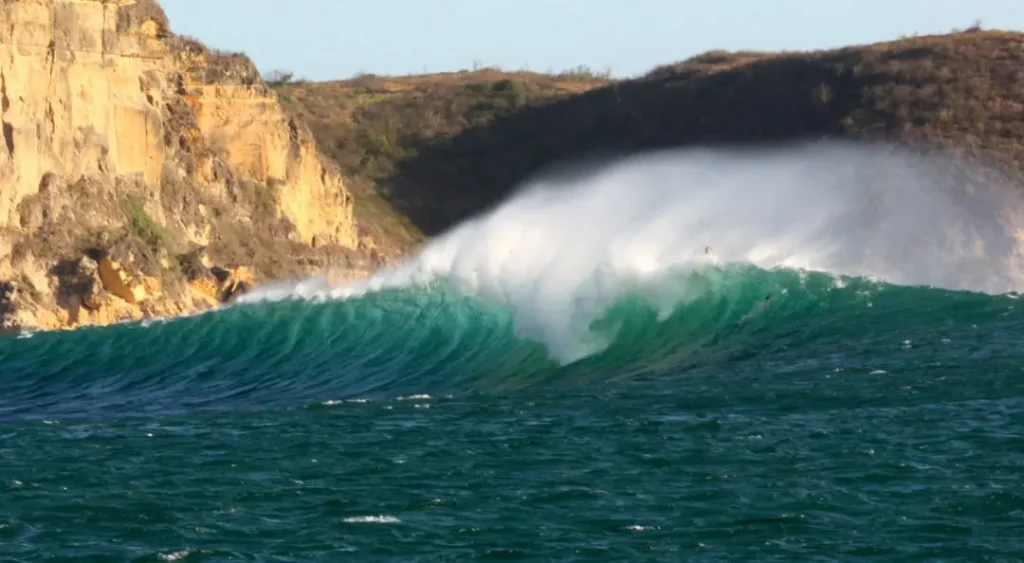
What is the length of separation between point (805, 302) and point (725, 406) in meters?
8.54

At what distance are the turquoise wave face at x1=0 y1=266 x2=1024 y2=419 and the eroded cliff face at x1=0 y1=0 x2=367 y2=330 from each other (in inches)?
196

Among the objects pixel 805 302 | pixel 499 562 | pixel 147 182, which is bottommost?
pixel 499 562

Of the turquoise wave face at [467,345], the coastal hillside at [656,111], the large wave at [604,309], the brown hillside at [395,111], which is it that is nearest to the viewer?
the turquoise wave face at [467,345]

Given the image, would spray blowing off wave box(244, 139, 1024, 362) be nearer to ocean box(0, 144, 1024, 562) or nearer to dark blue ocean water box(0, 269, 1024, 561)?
ocean box(0, 144, 1024, 562)

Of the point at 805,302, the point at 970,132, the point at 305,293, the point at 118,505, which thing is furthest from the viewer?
the point at 970,132

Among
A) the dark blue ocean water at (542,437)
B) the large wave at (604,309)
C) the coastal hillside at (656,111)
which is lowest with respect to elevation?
the dark blue ocean water at (542,437)

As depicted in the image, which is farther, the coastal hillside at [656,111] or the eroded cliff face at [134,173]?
the coastal hillside at [656,111]

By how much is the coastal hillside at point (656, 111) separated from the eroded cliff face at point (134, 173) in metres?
17.4

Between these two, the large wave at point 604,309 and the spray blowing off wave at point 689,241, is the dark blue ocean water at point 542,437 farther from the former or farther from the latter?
the spray blowing off wave at point 689,241

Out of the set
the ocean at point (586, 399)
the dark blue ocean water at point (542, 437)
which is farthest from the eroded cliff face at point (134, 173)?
the dark blue ocean water at point (542, 437)

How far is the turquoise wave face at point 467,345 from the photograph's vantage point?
990 inches

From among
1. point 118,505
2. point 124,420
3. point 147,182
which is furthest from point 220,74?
point 118,505

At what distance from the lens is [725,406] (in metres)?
21.1

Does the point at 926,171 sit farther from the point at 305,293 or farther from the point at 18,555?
the point at 18,555
